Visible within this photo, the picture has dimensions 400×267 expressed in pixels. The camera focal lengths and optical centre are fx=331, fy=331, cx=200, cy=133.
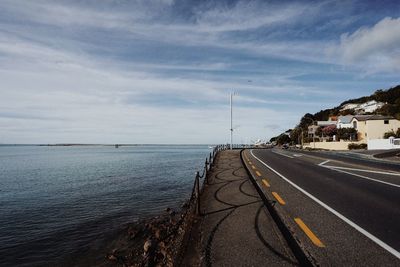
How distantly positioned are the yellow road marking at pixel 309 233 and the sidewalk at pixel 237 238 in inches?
22.9

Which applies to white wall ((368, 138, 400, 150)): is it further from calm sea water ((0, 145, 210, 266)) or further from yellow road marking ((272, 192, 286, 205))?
yellow road marking ((272, 192, 286, 205))

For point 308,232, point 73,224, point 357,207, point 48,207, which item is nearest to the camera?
point 308,232

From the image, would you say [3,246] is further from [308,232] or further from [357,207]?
[357,207]

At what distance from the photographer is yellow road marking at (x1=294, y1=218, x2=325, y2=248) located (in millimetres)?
6442

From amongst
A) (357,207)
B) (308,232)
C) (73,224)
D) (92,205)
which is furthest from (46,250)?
(357,207)

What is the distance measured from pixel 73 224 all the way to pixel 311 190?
10890mm

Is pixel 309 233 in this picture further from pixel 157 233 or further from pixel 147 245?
pixel 157 233

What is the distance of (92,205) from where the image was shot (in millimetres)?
20219

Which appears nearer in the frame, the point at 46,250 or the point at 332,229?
the point at 332,229

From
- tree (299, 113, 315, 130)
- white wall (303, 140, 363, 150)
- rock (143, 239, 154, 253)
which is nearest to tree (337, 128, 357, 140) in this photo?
white wall (303, 140, 363, 150)

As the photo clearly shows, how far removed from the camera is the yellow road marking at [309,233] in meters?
6.44

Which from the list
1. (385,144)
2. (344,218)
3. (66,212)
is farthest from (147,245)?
(385,144)

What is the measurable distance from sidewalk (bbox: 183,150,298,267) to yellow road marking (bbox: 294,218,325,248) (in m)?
0.58

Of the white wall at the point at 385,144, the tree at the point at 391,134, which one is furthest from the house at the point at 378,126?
the white wall at the point at 385,144
